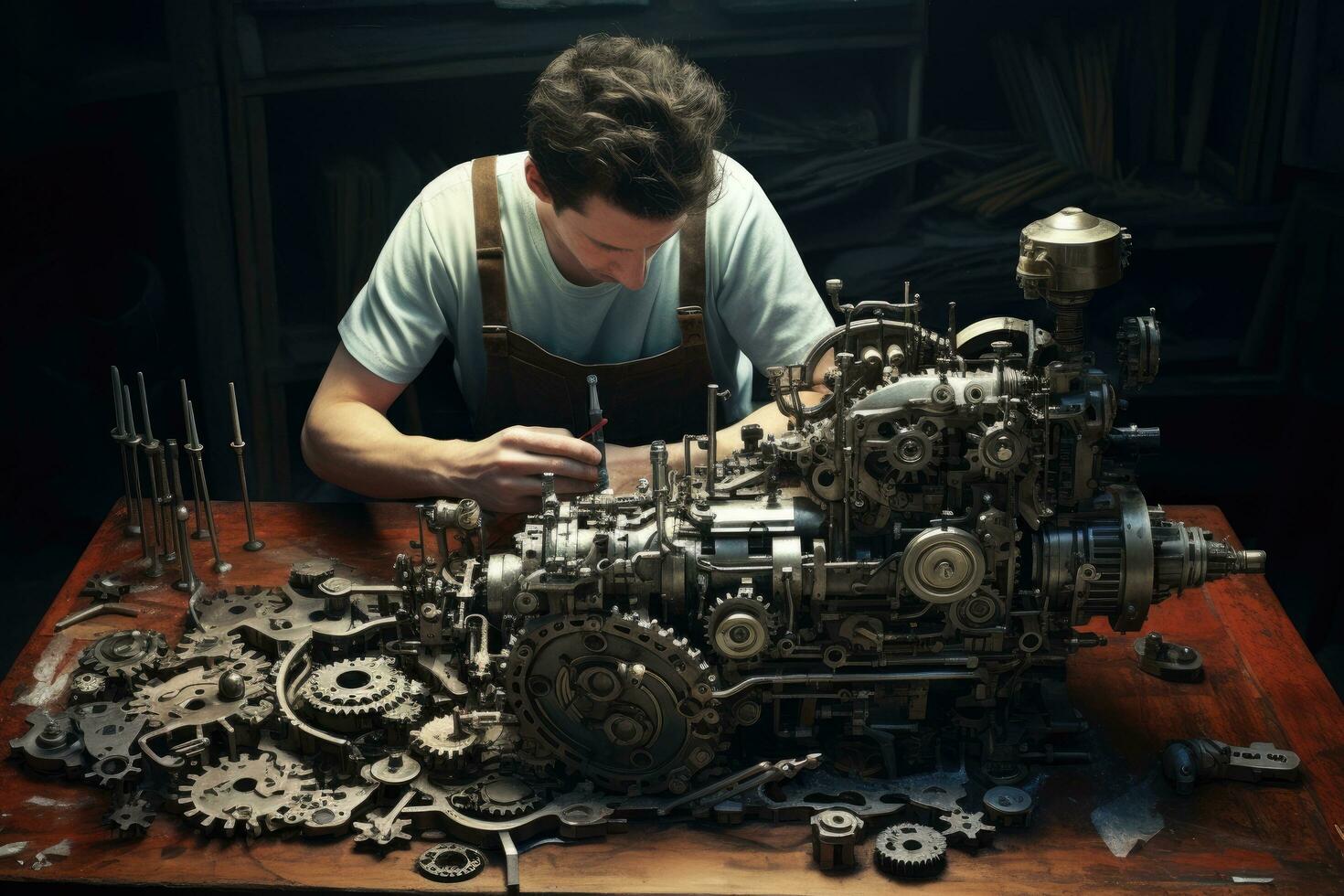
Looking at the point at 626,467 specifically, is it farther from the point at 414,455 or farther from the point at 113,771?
the point at 113,771

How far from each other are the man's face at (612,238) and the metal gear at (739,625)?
1234mm

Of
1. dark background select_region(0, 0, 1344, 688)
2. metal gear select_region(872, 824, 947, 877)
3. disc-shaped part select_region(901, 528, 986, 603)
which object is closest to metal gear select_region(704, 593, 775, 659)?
disc-shaped part select_region(901, 528, 986, 603)

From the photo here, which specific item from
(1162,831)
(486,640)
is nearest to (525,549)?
(486,640)

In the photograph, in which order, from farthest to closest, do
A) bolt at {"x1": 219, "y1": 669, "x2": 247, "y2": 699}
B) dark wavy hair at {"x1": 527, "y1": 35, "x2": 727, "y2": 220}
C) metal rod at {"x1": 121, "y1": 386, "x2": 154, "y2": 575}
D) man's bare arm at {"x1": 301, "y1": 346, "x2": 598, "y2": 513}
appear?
metal rod at {"x1": 121, "y1": 386, "x2": 154, "y2": 575}
man's bare arm at {"x1": 301, "y1": 346, "x2": 598, "y2": 513}
dark wavy hair at {"x1": 527, "y1": 35, "x2": 727, "y2": 220}
bolt at {"x1": 219, "y1": 669, "x2": 247, "y2": 699}

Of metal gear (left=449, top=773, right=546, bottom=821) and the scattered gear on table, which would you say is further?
metal gear (left=449, top=773, right=546, bottom=821)

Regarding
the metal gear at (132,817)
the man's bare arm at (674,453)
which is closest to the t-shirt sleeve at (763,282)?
the man's bare arm at (674,453)

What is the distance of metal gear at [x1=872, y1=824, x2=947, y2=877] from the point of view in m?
3.92

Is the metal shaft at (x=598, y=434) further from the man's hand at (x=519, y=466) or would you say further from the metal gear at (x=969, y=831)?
the metal gear at (x=969, y=831)

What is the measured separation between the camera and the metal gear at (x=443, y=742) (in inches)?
166

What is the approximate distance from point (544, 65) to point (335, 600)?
2045 mm

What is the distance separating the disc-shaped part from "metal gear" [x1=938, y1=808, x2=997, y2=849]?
53 cm

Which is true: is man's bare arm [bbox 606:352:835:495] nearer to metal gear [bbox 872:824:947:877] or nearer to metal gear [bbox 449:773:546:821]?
metal gear [bbox 449:773:546:821]

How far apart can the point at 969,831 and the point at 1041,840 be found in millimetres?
183

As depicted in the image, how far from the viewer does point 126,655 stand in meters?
4.79
